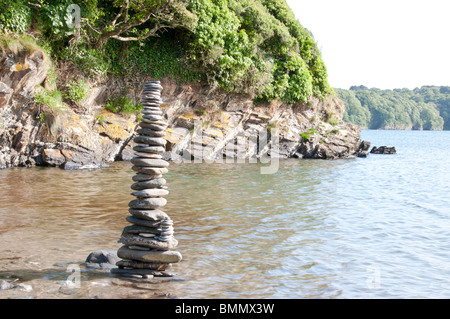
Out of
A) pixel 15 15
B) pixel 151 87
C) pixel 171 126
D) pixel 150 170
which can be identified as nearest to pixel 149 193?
pixel 150 170

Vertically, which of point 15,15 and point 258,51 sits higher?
point 258,51

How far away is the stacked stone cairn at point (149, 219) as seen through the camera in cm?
714

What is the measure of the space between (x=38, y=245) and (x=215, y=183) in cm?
981

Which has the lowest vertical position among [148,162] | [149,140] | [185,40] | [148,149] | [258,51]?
[148,162]

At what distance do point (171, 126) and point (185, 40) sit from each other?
17.1ft

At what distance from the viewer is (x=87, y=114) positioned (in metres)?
22.2

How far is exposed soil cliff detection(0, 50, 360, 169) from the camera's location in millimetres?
18906

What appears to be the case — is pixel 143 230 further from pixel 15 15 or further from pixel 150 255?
pixel 15 15

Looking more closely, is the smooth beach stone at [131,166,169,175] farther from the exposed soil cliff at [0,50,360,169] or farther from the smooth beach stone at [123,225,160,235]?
the exposed soil cliff at [0,50,360,169]

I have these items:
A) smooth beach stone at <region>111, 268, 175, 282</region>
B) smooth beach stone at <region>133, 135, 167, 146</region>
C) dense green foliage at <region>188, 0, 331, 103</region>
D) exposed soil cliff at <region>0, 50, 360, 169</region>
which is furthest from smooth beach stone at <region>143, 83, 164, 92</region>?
dense green foliage at <region>188, 0, 331, 103</region>

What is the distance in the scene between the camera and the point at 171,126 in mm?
26125

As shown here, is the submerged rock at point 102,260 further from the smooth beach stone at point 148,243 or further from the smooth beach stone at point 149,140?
the smooth beach stone at point 149,140

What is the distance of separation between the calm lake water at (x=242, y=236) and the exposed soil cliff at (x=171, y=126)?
77.4 inches

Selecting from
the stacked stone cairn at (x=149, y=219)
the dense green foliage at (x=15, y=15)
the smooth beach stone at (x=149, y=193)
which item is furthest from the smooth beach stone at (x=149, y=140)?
the dense green foliage at (x=15, y=15)
